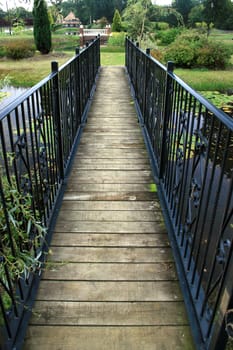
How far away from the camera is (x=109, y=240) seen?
88.9 inches

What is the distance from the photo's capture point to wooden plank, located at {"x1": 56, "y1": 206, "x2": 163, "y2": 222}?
250 cm

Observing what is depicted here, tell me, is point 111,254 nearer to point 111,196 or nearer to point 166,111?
point 111,196

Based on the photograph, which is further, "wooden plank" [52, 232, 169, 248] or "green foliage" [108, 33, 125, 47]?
"green foliage" [108, 33, 125, 47]

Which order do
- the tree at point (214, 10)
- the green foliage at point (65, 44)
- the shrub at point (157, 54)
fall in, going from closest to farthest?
the shrub at point (157, 54) < the green foliage at point (65, 44) < the tree at point (214, 10)

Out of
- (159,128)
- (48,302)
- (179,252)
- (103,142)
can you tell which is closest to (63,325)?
(48,302)

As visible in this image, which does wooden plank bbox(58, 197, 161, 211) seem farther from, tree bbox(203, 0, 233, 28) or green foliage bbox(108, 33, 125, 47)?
tree bbox(203, 0, 233, 28)

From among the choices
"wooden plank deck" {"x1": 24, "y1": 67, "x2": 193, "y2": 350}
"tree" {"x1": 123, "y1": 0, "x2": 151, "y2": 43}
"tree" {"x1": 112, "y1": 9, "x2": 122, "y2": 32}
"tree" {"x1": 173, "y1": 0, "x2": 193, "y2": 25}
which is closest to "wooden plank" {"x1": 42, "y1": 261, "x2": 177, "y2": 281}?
"wooden plank deck" {"x1": 24, "y1": 67, "x2": 193, "y2": 350}

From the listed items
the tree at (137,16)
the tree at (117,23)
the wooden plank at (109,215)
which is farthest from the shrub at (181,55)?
the tree at (117,23)

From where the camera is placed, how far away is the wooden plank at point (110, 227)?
2355mm

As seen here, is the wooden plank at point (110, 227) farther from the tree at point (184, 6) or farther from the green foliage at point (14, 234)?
the tree at point (184, 6)

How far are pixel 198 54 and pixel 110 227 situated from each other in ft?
44.1

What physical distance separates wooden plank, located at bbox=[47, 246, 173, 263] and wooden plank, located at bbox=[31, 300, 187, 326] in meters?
0.36

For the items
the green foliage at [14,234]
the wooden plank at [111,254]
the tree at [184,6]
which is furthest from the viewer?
the tree at [184,6]

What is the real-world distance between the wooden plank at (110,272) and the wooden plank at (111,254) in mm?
43
